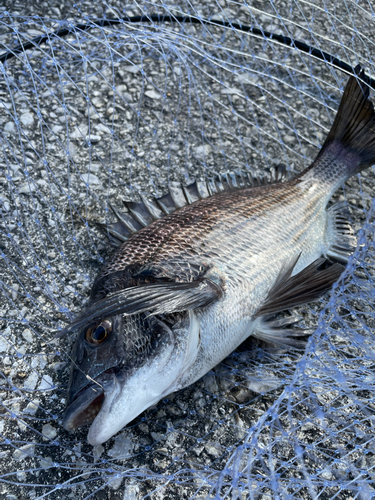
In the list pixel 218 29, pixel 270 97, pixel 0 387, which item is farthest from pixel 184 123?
pixel 0 387

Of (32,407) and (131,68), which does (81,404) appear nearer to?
(32,407)

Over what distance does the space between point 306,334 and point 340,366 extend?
216 millimetres

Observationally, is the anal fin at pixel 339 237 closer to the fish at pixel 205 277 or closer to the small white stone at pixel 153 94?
the fish at pixel 205 277

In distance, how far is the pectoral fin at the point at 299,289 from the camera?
85.7 inches

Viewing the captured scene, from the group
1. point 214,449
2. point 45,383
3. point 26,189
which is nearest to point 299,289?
point 214,449

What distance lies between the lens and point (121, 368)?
171 centimetres

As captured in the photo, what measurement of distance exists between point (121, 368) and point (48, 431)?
0.51 meters

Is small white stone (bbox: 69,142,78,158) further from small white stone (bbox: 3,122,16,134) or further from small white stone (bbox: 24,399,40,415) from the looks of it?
small white stone (bbox: 24,399,40,415)

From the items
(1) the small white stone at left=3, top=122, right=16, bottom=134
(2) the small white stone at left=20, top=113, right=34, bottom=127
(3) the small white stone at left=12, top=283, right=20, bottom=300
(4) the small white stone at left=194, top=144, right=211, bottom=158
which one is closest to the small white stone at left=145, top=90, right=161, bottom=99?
(4) the small white stone at left=194, top=144, right=211, bottom=158

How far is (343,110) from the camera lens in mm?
2697

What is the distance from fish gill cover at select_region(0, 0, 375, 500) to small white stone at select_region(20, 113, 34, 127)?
17 mm

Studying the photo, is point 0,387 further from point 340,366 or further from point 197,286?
point 340,366

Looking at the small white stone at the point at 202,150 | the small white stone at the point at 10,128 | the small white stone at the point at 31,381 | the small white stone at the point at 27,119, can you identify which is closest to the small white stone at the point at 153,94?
the small white stone at the point at 202,150

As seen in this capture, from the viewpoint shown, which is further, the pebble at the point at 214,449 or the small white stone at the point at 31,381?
the small white stone at the point at 31,381
